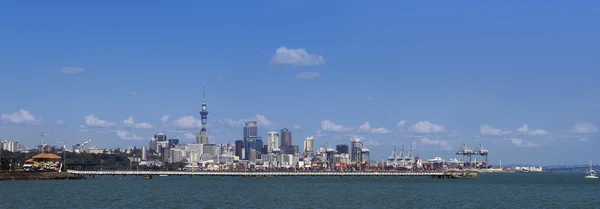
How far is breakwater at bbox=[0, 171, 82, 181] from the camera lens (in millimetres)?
148250

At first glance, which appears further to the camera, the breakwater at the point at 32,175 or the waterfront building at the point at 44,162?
the waterfront building at the point at 44,162

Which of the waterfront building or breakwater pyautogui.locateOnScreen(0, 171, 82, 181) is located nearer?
breakwater pyautogui.locateOnScreen(0, 171, 82, 181)

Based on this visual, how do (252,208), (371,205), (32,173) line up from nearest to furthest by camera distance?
(252,208) < (371,205) < (32,173)

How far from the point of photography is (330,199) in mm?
88000

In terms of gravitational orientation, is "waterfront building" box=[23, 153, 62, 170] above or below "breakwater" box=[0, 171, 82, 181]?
above

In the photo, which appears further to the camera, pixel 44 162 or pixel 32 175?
pixel 44 162

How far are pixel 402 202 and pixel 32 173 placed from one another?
9815 centimetres

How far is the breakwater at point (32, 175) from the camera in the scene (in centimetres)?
14825

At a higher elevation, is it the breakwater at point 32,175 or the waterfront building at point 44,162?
the waterfront building at point 44,162

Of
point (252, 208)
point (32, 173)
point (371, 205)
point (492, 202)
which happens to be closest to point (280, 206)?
point (252, 208)

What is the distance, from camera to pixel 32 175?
515ft

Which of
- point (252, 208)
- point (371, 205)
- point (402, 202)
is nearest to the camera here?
point (252, 208)

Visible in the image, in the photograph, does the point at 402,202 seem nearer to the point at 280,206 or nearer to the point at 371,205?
the point at 371,205

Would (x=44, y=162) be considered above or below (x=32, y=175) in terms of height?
above
